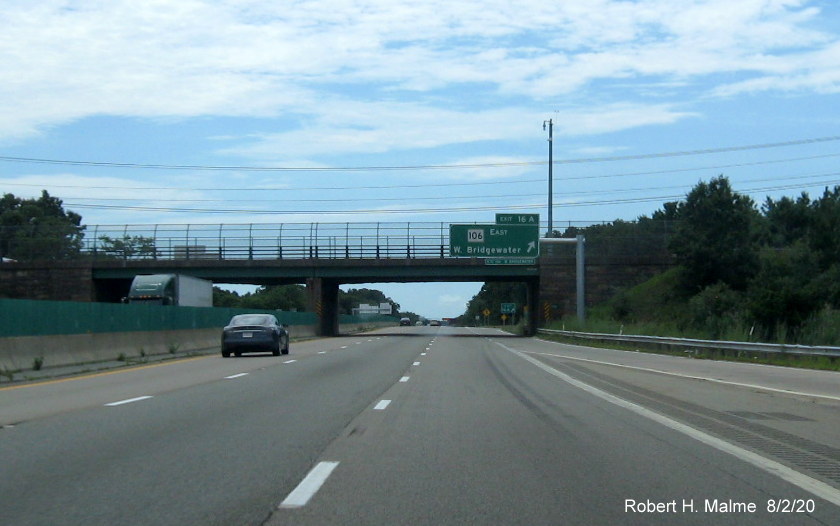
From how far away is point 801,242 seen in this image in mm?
68750

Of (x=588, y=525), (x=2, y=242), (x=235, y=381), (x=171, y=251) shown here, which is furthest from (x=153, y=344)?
(x=2, y=242)

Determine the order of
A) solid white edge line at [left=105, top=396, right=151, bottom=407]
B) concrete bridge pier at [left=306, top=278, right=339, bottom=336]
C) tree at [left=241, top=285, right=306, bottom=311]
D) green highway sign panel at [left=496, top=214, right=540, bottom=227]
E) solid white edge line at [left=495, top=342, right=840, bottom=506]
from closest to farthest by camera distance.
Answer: solid white edge line at [left=495, top=342, right=840, bottom=506] < solid white edge line at [left=105, top=396, right=151, bottom=407] < green highway sign panel at [left=496, top=214, right=540, bottom=227] < concrete bridge pier at [left=306, top=278, right=339, bottom=336] < tree at [left=241, top=285, right=306, bottom=311]

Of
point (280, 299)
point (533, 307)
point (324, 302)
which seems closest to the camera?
point (324, 302)

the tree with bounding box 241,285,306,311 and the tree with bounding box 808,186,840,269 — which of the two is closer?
the tree with bounding box 808,186,840,269

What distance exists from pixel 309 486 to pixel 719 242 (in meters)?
60.5

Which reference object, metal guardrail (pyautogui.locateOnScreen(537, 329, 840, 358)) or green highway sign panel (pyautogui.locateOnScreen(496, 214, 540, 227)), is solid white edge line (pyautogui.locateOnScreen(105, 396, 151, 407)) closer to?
metal guardrail (pyautogui.locateOnScreen(537, 329, 840, 358))

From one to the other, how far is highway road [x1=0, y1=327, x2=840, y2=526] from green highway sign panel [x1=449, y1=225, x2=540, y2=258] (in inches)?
1603

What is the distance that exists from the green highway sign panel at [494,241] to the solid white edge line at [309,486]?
5151 centimetres

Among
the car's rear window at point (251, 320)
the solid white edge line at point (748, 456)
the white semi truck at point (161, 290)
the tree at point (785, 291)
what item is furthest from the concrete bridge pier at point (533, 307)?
the solid white edge line at point (748, 456)

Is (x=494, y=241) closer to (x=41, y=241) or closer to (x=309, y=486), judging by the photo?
(x=41, y=241)

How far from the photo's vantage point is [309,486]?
9.00m

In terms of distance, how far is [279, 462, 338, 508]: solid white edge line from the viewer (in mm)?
8281

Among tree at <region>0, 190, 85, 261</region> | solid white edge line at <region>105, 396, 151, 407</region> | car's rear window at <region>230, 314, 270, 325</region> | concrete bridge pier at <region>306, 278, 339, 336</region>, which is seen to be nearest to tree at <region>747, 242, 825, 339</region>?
car's rear window at <region>230, 314, 270, 325</region>

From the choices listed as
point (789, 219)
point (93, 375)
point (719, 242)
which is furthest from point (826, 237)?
point (93, 375)
